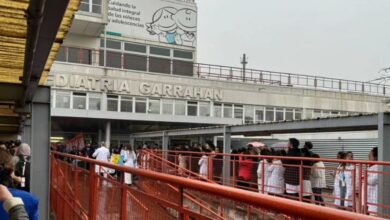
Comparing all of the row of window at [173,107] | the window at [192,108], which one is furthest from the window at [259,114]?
the window at [192,108]

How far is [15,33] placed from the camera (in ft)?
15.2

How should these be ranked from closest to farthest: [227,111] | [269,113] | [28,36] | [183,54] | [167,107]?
[28,36] < [167,107] < [227,111] < [183,54] < [269,113]

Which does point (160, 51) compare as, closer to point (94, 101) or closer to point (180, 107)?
point (180, 107)

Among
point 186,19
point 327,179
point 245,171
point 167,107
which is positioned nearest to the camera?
point 327,179

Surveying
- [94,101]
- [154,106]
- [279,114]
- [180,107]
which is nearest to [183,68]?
[180,107]

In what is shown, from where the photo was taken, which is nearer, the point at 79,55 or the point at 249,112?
the point at 79,55

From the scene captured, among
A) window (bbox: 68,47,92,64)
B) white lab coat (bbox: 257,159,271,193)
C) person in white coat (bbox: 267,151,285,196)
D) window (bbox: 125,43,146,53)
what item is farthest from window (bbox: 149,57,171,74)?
person in white coat (bbox: 267,151,285,196)

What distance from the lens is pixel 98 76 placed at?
31328mm

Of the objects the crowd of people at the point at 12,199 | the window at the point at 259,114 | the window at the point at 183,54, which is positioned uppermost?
the window at the point at 183,54

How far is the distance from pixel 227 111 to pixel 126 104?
26.2 ft

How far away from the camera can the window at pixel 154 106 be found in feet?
109

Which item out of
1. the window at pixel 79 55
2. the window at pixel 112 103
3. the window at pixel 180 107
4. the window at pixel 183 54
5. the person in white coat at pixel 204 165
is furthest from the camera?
the window at pixel 183 54

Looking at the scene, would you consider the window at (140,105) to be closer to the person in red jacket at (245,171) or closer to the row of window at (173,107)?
the row of window at (173,107)

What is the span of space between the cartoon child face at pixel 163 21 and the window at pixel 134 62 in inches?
121
